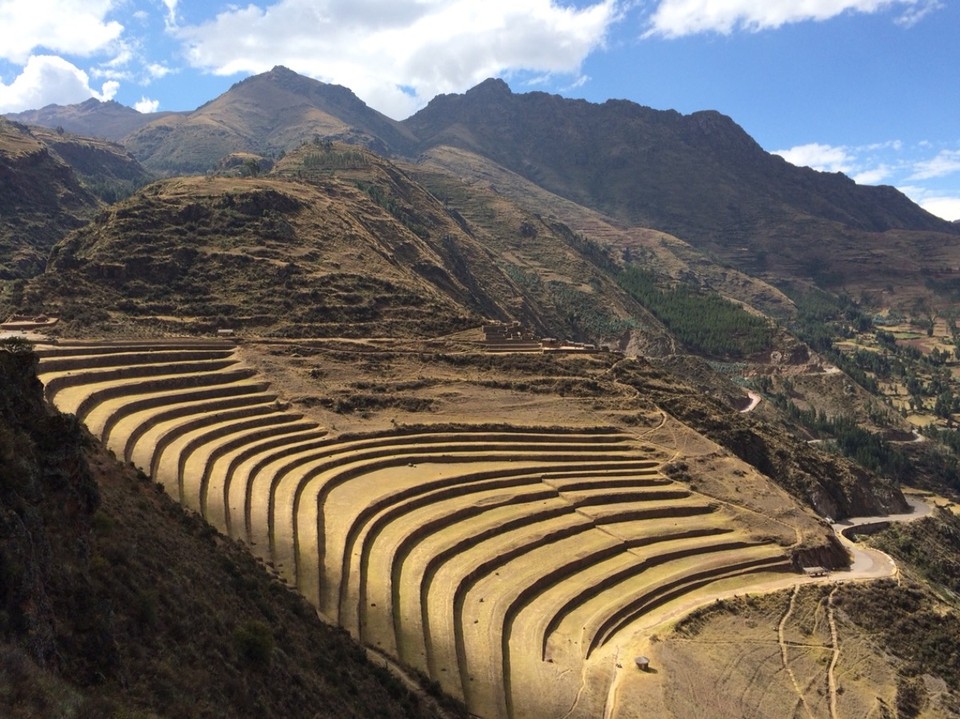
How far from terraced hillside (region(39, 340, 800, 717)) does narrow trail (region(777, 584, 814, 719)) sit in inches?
111

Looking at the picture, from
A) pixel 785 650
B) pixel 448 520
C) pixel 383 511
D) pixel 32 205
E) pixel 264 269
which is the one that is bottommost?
pixel 785 650

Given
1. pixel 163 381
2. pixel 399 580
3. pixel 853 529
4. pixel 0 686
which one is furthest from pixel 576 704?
pixel 853 529

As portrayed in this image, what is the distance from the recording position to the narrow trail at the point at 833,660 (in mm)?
35531

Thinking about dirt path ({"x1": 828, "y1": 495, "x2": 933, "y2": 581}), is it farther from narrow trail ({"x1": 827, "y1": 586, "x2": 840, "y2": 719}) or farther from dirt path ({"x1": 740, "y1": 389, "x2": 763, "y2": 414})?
Result: dirt path ({"x1": 740, "y1": 389, "x2": 763, "y2": 414})

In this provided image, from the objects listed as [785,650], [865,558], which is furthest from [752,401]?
[785,650]

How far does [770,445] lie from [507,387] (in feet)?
90.7

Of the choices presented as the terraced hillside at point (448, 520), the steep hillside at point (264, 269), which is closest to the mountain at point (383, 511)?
the terraced hillside at point (448, 520)

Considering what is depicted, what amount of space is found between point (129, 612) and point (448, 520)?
24.4 metres

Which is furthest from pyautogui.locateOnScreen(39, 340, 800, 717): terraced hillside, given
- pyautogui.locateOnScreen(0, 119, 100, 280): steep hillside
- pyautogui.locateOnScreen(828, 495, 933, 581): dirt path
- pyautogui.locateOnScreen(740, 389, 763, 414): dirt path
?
pyautogui.locateOnScreen(740, 389, 763, 414): dirt path

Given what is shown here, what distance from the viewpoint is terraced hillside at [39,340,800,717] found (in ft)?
107

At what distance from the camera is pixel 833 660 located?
38.6 meters

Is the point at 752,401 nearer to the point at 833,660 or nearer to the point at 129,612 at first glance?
the point at 833,660

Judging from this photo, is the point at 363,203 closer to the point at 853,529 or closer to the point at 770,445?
the point at 770,445

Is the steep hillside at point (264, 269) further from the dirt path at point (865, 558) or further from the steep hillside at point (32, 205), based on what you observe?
the dirt path at point (865, 558)
